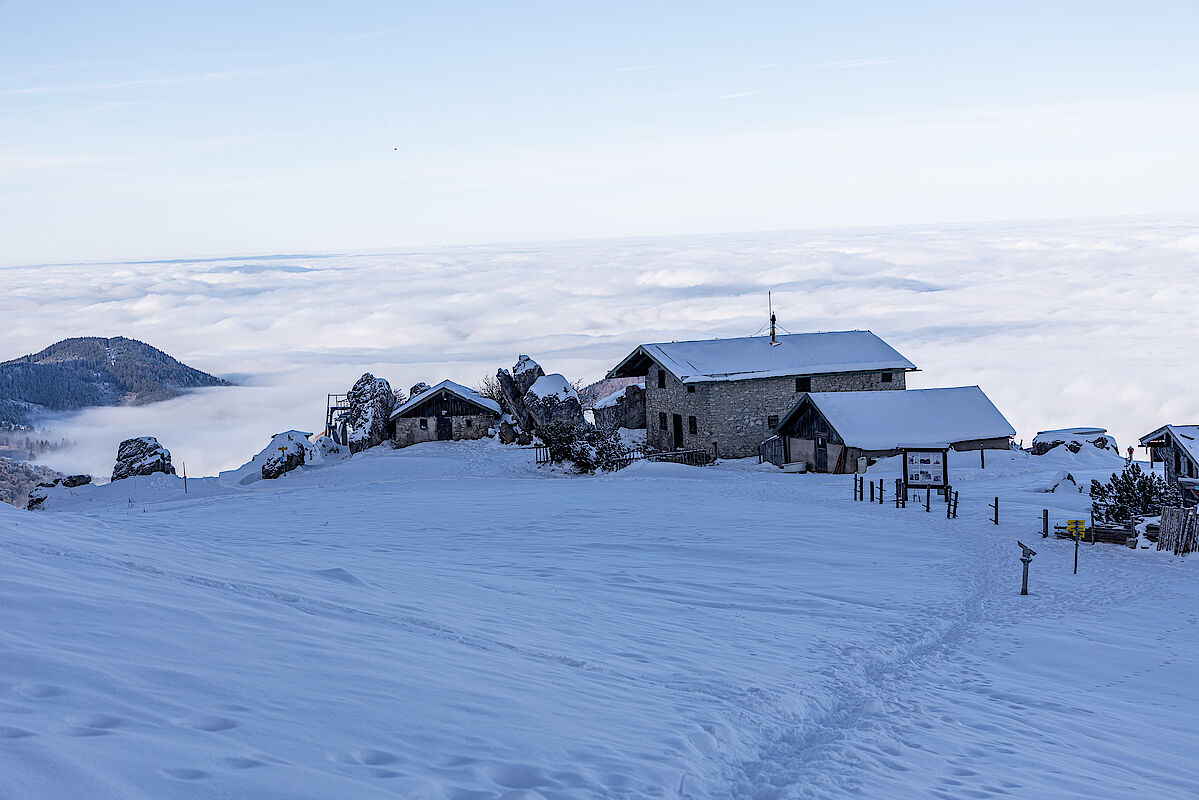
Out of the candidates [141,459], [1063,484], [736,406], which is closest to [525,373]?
[736,406]

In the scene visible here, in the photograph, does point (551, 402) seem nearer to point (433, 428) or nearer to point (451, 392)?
point (451, 392)

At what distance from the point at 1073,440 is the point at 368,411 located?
34209mm

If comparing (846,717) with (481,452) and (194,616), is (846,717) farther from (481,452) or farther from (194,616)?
(481,452)

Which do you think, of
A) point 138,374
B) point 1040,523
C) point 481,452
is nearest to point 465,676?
point 1040,523

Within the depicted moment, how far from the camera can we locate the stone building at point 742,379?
4000cm

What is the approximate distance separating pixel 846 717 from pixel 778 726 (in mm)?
994

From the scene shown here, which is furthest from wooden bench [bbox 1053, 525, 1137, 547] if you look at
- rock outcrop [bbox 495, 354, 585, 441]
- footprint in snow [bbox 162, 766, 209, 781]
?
rock outcrop [bbox 495, 354, 585, 441]

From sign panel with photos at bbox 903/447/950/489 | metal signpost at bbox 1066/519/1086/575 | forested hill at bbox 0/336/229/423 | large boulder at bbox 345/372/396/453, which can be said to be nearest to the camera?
metal signpost at bbox 1066/519/1086/575

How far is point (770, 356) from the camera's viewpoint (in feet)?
140

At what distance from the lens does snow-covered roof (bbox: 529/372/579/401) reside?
44375 millimetres

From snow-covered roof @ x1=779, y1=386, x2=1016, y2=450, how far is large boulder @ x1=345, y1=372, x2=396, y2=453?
2020 cm

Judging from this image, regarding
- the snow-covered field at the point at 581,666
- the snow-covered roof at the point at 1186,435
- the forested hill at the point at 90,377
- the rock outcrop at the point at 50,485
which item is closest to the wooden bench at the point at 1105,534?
the snow-covered field at the point at 581,666

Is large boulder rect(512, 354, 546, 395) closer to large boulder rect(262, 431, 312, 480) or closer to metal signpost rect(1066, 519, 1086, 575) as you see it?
large boulder rect(262, 431, 312, 480)

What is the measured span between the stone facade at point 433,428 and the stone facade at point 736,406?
932 centimetres
